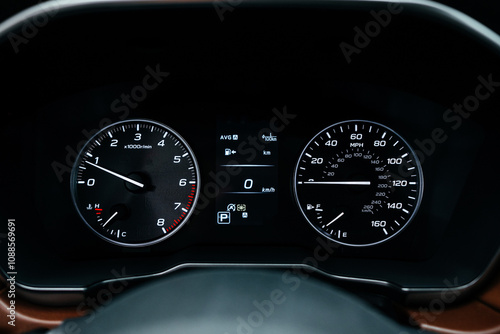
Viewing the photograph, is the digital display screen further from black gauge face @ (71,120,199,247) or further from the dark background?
the dark background

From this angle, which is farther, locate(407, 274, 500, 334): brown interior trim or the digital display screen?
the digital display screen

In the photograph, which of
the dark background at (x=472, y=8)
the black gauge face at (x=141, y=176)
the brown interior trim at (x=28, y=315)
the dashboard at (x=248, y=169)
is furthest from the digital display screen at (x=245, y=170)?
the dark background at (x=472, y=8)

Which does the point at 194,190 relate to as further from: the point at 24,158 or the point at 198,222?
the point at 24,158

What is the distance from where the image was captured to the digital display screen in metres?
2.53

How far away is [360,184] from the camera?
2.50 m

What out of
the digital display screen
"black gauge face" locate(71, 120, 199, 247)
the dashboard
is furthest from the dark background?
the digital display screen

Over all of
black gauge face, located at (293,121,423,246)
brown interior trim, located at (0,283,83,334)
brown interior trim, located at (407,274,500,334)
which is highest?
black gauge face, located at (293,121,423,246)

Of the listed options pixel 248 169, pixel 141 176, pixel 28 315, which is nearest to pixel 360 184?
pixel 248 169

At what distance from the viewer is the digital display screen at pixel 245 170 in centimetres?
253

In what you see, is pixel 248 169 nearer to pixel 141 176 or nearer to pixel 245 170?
pixel 245 170

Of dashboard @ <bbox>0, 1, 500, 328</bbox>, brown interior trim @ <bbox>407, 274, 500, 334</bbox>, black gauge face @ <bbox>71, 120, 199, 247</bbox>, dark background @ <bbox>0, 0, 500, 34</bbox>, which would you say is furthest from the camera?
black gauge face @ <bbox>71, 120, 199, 247</bbox>

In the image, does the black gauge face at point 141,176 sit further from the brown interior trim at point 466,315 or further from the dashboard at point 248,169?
the brown interior trim at point 466,315

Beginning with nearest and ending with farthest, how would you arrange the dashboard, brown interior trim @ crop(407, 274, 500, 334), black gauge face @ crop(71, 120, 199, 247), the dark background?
1. the dark background
2. brown interior trim @ crop(407, 274, 500, 334)
3. the dashboard
4. black gauge face @ crop(71, 120, 199, 247)

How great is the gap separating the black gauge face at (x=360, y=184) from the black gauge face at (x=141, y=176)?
1.84 ft
